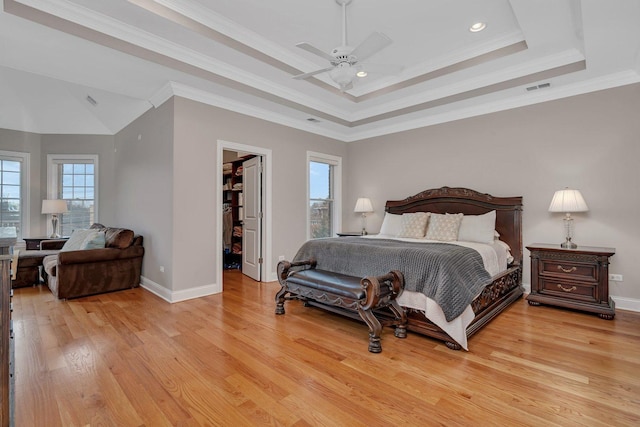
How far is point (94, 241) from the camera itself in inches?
167

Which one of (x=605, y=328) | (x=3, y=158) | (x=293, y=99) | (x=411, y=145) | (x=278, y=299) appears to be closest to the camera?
(x=605, y=328)

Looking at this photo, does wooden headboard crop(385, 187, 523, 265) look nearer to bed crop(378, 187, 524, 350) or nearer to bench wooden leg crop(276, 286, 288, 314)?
bed crop(378, 187, 524, 350)

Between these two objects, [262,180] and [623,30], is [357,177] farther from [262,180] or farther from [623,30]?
[623,30]

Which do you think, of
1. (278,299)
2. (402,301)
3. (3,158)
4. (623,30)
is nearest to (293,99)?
(278,299)

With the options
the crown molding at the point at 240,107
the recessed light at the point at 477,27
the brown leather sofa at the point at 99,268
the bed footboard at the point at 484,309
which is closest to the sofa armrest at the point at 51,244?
the brown leather sofa at the point at 99,268

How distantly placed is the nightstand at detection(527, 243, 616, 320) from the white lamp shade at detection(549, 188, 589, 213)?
0.44 metres

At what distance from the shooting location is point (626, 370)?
6.97 feet

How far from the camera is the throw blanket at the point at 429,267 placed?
2.50 metres

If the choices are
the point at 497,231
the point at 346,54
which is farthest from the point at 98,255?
the point at 497,231

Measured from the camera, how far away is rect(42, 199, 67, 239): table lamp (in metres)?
5.59

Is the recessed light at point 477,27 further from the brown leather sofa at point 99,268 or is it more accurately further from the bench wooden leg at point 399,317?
the brown leather sofa at point 99,268

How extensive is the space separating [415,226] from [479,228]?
813 millimetres

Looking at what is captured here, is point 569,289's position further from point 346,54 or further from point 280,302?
point 346,54

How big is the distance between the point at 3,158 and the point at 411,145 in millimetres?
7497
